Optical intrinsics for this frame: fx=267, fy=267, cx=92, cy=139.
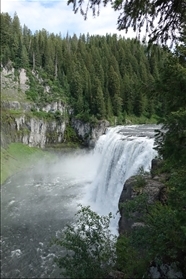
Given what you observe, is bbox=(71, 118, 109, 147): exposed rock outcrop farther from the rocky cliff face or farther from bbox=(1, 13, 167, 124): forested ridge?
bbox=(1, 13, 167, 124): forested ridge

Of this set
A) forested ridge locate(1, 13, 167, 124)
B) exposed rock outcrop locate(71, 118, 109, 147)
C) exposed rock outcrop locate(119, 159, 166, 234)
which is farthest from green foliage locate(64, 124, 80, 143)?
→ exposed rock outcrop locate(119, 159, 166, 234)

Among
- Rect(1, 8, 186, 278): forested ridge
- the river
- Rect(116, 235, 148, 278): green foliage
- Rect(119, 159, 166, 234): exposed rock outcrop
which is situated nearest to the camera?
Rect(1, 8, 186, 278): forested ridge

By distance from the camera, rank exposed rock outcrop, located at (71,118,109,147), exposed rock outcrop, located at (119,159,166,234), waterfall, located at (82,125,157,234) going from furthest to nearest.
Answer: exposed rock outcrop, located at (71,118,109,147) < waterfall, located at (82,125,157,234) < exposed rock outcrop, located at (119,159,166,234)

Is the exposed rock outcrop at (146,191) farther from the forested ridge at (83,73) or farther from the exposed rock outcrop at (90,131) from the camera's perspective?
the forested ridge at (83,73)

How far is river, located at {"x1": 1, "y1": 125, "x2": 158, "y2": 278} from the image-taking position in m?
16.6

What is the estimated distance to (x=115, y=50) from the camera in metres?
82.3

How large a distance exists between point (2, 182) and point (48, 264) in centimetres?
1753

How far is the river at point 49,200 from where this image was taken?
653 inches

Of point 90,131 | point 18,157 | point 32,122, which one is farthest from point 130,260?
point 90,131

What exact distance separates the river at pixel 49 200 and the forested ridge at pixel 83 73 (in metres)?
18.7

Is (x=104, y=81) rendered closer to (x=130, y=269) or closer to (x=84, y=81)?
(x=84, y=81)

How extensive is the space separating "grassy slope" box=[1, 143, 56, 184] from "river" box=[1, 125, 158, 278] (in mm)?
1296

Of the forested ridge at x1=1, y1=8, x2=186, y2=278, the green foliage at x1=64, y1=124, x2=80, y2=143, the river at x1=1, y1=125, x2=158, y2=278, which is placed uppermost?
the forested ridge at x1=1, y1=8, x2=186, y2=278

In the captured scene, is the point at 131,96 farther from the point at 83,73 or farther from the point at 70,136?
the point at 70,136
